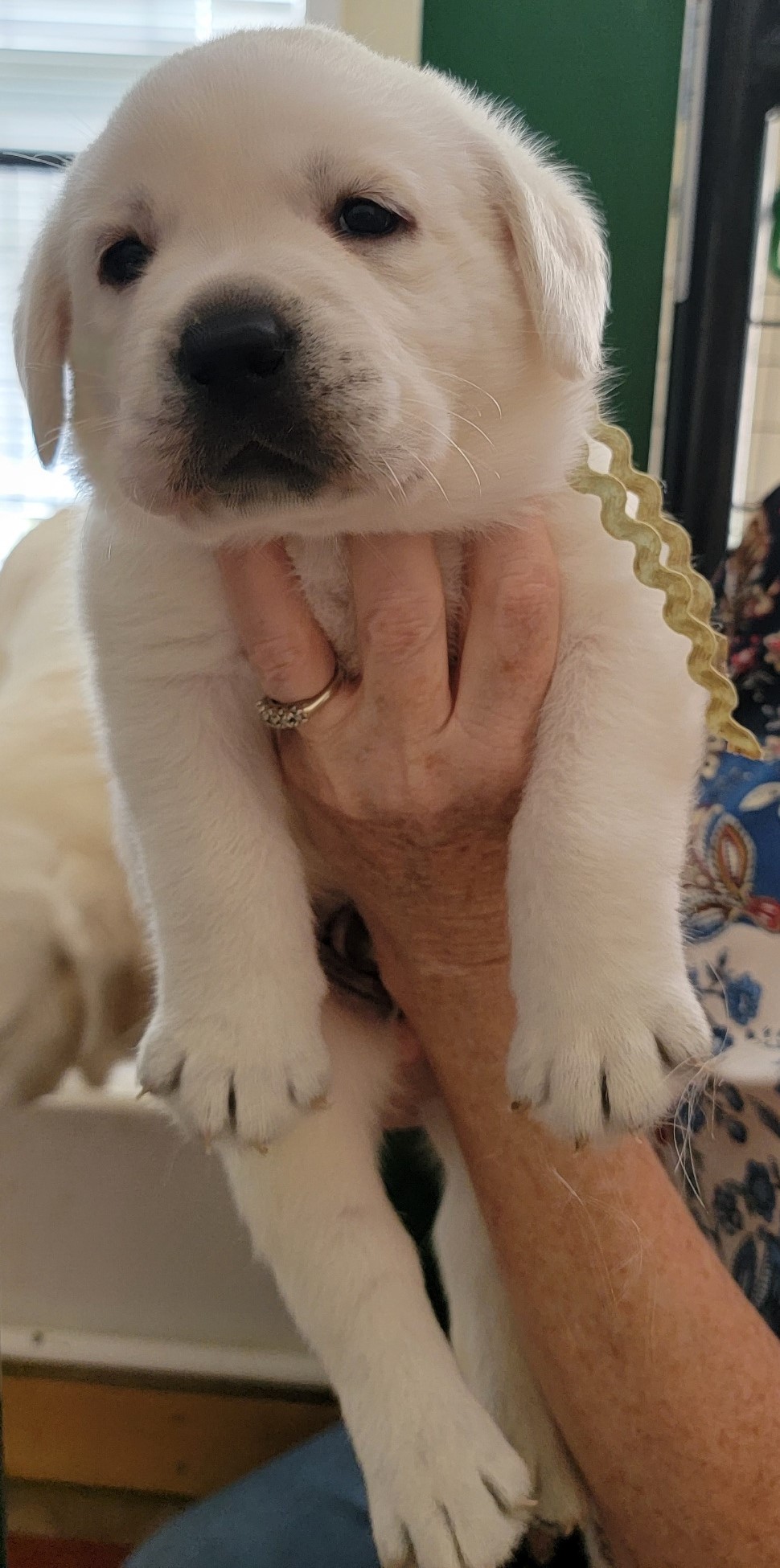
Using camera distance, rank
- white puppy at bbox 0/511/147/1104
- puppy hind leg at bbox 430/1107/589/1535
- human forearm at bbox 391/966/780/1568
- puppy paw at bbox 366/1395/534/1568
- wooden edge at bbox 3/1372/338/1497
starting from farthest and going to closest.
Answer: wooden edge at bbox 3/1372/338/1497 → white puppy at bbox 0/511/147/1104 → puppy hind leg at bbox 430/1107/589/1535 → puppy paw at bbox 366/1395/534/1568 → human forearm at bbox 391/966/780/1568

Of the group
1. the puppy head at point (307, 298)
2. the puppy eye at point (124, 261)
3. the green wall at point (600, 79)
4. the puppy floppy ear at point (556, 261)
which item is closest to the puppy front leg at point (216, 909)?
the puppy head at point (307, 298)

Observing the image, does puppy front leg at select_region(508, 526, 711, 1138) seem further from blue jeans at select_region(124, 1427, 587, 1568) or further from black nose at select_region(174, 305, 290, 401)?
blue jeans at select_region(124, 1427, 587, 1568)

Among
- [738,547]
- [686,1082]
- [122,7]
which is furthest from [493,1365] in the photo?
[122,7]

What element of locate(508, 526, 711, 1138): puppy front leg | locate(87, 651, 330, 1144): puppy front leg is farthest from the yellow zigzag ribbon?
locate(87, 651, 330, 1144): puppy front leg

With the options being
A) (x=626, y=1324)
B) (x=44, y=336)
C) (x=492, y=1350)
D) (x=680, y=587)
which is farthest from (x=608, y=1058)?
(x=44, y=336)

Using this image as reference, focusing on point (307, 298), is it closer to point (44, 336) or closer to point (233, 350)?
point (233, 350)

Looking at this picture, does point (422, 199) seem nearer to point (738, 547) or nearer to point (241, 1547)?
point (738, 547)

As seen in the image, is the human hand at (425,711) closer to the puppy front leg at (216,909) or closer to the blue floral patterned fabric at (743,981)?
the puppy front leg at (216,909)
